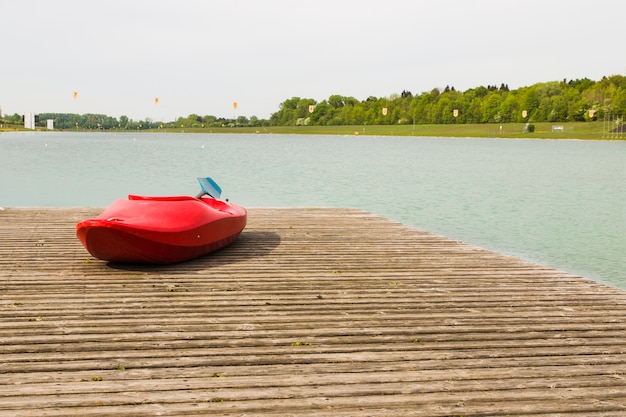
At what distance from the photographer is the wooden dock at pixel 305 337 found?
3928mm

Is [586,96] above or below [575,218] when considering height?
above

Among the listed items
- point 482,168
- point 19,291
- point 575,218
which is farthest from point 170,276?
point 482,168

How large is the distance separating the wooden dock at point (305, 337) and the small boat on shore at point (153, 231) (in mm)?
193

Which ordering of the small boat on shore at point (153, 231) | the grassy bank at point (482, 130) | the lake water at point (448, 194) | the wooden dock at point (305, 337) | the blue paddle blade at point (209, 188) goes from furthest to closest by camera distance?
1. the grassy bank at point (482, 130)
2. the lake water at point (448, 194)
3. the blue paddle blade at point (209, 188)
4. the small boat on shore at point (153, 231)
5. the wooden dock at point (305, 337)

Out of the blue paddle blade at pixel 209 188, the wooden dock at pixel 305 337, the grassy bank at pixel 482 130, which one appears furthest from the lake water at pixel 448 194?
the grassy bank at pixel 482 130

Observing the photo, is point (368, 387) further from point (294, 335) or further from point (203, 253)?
point (203, 253)

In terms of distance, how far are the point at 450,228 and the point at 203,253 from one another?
11.1 m

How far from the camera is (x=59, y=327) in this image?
518 cm

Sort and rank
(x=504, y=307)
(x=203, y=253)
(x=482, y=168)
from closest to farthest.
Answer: (x=504, y=307) → (x=203, y=253) → (x=482, y=168)

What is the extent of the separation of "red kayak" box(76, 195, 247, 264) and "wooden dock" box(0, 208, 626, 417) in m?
0.20

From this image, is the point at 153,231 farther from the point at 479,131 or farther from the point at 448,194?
the point at 479,131

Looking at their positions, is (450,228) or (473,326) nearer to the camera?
(473,326)

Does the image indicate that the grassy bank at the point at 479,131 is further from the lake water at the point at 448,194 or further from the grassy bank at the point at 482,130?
the lake water at the point at 448,194

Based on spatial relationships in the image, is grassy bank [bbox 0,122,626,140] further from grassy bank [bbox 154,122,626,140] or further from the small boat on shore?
the small boat on shore
